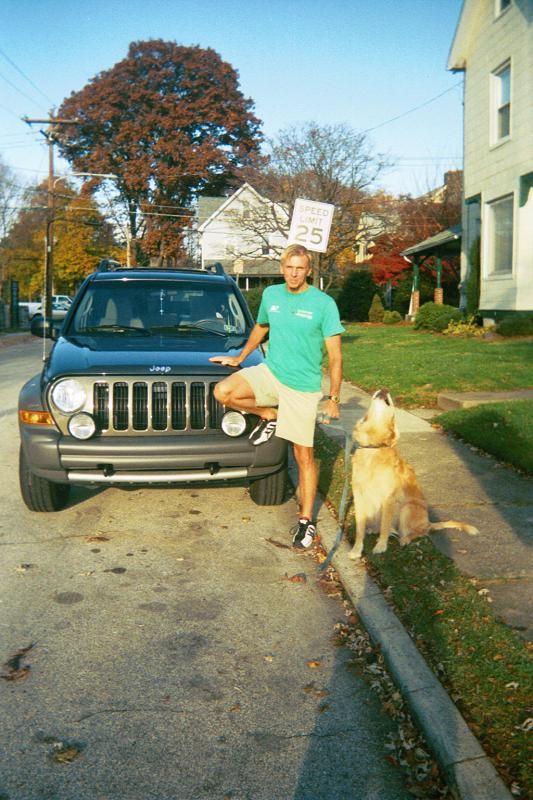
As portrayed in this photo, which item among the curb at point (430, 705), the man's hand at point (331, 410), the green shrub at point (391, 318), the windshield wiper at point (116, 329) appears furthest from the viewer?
the green shrub at point (391, 318)

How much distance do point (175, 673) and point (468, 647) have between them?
4.53 feet

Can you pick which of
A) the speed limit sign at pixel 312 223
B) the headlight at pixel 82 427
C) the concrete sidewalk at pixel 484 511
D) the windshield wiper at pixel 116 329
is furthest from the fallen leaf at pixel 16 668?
the speed limit sign at pixel 312 223

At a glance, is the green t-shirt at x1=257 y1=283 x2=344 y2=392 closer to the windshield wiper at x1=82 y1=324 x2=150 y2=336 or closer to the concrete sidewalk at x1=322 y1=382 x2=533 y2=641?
the concrete sidewalk at x1=322 y1=382 x2=533 y2=641

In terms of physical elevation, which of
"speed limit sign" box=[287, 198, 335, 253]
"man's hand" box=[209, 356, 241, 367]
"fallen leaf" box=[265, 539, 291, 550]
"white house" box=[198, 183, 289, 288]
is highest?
"white house" box=[198, 183, 289, 288]

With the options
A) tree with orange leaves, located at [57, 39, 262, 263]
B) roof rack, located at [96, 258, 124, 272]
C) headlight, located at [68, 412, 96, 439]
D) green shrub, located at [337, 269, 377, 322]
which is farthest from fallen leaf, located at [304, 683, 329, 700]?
tree with orange leaves, located at [57, 39, 262, 263]

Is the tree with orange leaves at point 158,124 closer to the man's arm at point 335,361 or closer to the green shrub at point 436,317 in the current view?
the green shrub at point 436,317

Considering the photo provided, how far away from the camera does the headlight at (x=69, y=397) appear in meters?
5.43

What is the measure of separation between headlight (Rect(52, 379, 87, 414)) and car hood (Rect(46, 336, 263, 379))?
0.34 feet

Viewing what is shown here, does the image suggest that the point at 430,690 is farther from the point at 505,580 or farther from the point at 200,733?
the point at 505,580

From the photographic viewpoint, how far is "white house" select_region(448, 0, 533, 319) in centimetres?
1845

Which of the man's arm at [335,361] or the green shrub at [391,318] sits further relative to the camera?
the green shrub at [391,318]

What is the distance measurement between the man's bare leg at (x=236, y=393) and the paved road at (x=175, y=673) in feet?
3.23

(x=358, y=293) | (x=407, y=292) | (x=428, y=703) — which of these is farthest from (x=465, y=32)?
(x=428, y=703)

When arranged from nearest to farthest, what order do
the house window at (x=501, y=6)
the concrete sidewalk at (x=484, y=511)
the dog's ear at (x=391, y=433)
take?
the concrete sidewalk at (x=484, y=511), the dog's ear at (x=391, y=433), the house window at (x=501, y=6)
